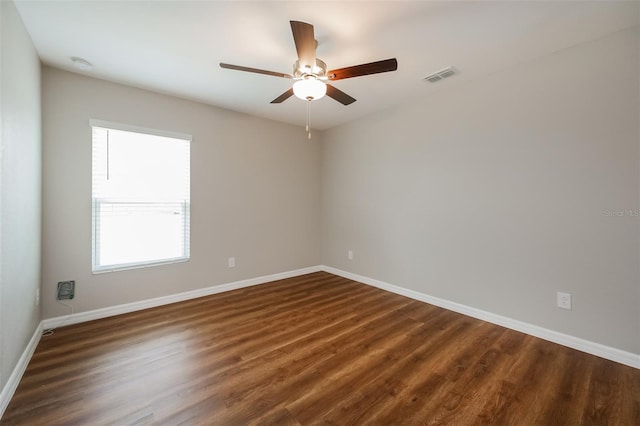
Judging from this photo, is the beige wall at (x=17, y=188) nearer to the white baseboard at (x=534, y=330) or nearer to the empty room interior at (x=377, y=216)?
the empty room interior at (x=377, y=216)

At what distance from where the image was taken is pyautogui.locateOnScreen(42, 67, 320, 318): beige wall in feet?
8.40

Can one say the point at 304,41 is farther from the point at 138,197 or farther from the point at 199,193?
the point at 138,197

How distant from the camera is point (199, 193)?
342cm

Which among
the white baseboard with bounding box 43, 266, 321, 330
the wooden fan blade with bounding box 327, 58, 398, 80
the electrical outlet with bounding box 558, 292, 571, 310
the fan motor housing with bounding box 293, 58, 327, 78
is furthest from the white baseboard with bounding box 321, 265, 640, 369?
the fan motor housing with bounding box 293, 58, 327, 78

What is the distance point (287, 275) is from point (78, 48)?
3.53 meters

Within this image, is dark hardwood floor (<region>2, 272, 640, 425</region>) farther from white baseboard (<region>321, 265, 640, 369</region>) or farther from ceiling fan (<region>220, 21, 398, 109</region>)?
ceiling fan (<region>220, 21, 398, 109</region>)

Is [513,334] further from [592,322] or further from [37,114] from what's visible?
[37,114]

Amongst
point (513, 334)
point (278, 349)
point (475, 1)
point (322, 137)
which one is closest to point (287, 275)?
point (278, 349)

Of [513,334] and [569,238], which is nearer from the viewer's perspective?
[569,238]

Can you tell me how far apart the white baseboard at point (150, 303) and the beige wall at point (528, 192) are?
6.08ft

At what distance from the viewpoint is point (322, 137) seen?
474 centimetres

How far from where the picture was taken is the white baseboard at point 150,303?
259 centimetres

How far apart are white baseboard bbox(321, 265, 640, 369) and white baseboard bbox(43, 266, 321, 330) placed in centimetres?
185

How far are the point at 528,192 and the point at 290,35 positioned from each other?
Answer: 2.54 metres
